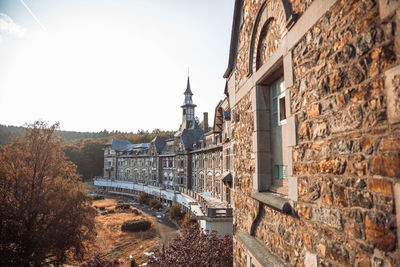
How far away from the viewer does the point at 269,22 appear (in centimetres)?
419

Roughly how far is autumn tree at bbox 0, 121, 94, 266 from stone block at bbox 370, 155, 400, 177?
1545cm

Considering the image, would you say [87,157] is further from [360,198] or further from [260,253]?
[360,198]

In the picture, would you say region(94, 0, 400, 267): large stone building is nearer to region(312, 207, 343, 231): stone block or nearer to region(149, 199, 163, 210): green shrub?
region(312, 207, 343, 231): stone block

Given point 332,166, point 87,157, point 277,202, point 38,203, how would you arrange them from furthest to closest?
point 87,157, point 38,203, point 277,202, point 332,166

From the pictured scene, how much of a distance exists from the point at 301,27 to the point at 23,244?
16229 millimetres

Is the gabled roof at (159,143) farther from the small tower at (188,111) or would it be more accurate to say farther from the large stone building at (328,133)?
the large stone building at (328,133)

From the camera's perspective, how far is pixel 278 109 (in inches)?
165

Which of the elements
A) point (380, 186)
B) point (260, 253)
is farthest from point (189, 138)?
point (380, 186)

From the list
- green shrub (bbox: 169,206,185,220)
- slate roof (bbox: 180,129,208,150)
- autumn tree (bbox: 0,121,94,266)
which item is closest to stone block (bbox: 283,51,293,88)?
autumn tree (bbox: 0,121,94,266)

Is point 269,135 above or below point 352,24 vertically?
below

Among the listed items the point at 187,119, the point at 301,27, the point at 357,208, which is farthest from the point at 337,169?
the point at 187,119

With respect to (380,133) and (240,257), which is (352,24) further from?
(240,257)

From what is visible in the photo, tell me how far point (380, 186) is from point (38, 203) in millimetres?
16549

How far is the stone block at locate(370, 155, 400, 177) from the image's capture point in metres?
1.67
